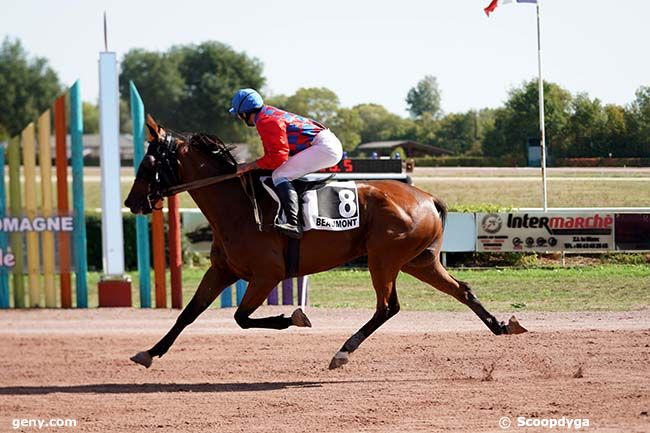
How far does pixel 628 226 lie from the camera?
15.1 m

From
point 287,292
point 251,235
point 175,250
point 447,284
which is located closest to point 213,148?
point 251,235

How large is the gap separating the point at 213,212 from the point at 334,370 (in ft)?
6.38

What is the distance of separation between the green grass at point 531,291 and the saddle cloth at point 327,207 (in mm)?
4753

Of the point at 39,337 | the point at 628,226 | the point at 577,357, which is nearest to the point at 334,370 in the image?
the point at 577,357

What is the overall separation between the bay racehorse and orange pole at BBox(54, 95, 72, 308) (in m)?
6.26

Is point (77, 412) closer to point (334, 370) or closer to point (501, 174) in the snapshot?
point (334, 370)

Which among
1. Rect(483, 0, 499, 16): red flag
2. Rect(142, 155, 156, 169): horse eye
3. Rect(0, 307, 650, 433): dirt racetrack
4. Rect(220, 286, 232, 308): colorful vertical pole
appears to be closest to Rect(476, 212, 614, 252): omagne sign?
Rect(0, 307, 650, 433): dirt racetrack

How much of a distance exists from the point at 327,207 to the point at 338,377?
1.60 m

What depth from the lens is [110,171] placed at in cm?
1514

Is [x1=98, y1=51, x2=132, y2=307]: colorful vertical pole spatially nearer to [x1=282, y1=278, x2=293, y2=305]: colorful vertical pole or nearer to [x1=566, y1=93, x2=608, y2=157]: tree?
[x1=282, y1=278, x2=293, y2=305]: colorful vertical pole

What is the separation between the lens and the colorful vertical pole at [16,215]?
51.1ft

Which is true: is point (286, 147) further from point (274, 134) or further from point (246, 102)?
point (246, 102)

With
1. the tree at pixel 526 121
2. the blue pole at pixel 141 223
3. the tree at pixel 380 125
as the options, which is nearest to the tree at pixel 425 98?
the tree at pixel 380 125

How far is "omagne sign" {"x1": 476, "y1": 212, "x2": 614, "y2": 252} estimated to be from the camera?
608 inches
